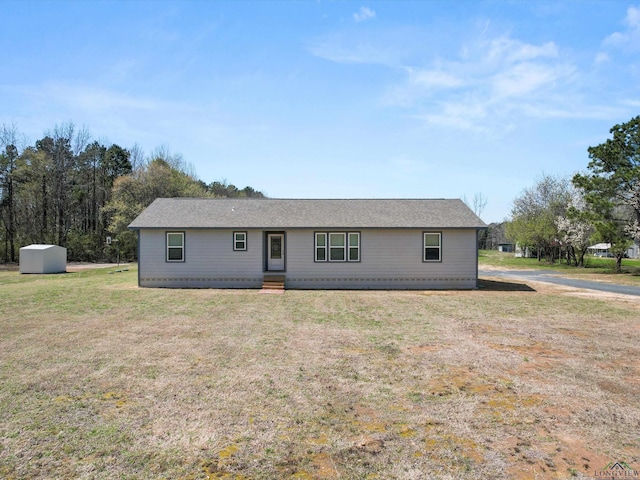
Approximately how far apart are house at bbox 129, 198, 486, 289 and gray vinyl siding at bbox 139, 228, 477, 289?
43 millimetres

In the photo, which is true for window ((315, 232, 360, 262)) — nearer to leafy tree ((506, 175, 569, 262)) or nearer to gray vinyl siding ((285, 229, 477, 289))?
gray vinyl siding ((285, 229, 477, 289))

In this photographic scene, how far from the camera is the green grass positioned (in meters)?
3.51

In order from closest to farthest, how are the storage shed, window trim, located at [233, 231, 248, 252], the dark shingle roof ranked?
the dark shingle roof
window trim, located at [233, 231, 248, 252]
the storage shed

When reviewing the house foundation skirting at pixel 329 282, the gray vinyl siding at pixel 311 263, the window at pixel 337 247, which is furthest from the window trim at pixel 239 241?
the window at pixel 337 247

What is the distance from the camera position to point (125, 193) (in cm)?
3616

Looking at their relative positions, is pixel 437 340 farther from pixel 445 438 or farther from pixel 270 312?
pixel 270 312

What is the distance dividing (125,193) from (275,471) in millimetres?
37543

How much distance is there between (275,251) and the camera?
17844 mm

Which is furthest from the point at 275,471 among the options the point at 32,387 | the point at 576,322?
the point at 576,322

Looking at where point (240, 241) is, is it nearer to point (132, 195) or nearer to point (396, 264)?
point (396, 264)

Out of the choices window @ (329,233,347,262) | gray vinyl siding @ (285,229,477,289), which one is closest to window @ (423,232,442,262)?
gray vinyl siding @ (285,229,477,289)

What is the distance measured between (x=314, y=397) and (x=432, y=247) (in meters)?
13.4

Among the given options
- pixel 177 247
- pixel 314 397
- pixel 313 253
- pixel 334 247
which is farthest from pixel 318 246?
pixel 314 397

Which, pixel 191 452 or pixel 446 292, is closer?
pixel 191 452
